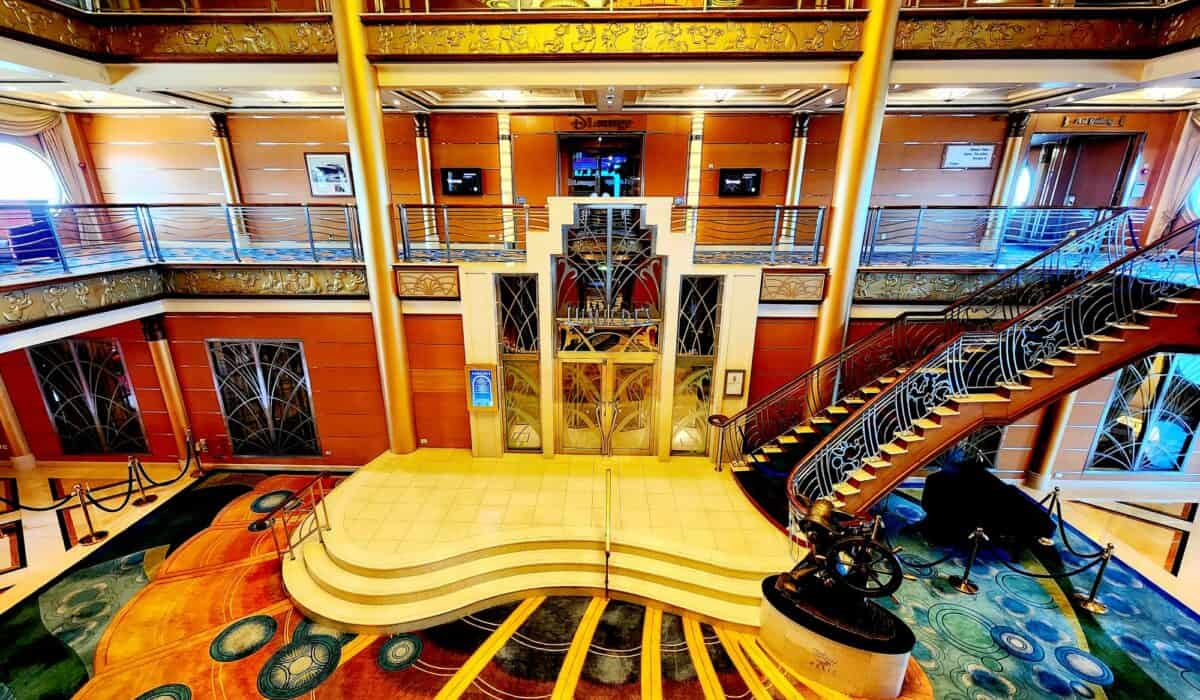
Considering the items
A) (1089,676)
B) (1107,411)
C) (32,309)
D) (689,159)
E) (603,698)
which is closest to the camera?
(603,698)

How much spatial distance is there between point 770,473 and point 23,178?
43.5 ft

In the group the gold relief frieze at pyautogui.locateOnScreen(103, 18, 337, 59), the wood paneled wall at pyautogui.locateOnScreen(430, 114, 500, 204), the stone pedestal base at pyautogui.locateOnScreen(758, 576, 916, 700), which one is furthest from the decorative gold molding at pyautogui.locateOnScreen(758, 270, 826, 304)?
the gold relief frieze at pyautogui.locateOnScreen(103, 18, 337, 59)

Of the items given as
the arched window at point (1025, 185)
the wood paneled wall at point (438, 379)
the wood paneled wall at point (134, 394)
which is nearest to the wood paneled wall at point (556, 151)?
the wood paneled wall at point (438, 379)

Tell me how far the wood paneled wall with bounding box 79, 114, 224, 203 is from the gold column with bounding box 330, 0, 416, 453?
5013 mm

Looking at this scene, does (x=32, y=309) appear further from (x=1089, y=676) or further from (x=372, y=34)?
(x=1089, y=676)

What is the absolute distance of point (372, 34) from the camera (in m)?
5.66

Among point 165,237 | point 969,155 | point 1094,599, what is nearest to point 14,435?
point 165,237

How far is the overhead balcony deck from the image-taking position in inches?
207

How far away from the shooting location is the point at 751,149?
28.0 ft

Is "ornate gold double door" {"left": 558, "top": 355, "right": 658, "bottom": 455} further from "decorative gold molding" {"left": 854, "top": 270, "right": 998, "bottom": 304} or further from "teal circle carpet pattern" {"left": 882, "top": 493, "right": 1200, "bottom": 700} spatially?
"teal circle carpet pattern" {"left": 882, "top": 493, "right": 1200, "bottom": 700}

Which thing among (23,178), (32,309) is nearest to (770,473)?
(32,309)

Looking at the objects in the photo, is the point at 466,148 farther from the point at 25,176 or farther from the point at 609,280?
the point at 25,176

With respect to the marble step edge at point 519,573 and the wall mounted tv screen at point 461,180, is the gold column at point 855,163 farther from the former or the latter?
the wall mounted tv screen at point 461,180

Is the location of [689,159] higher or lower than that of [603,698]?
higher
